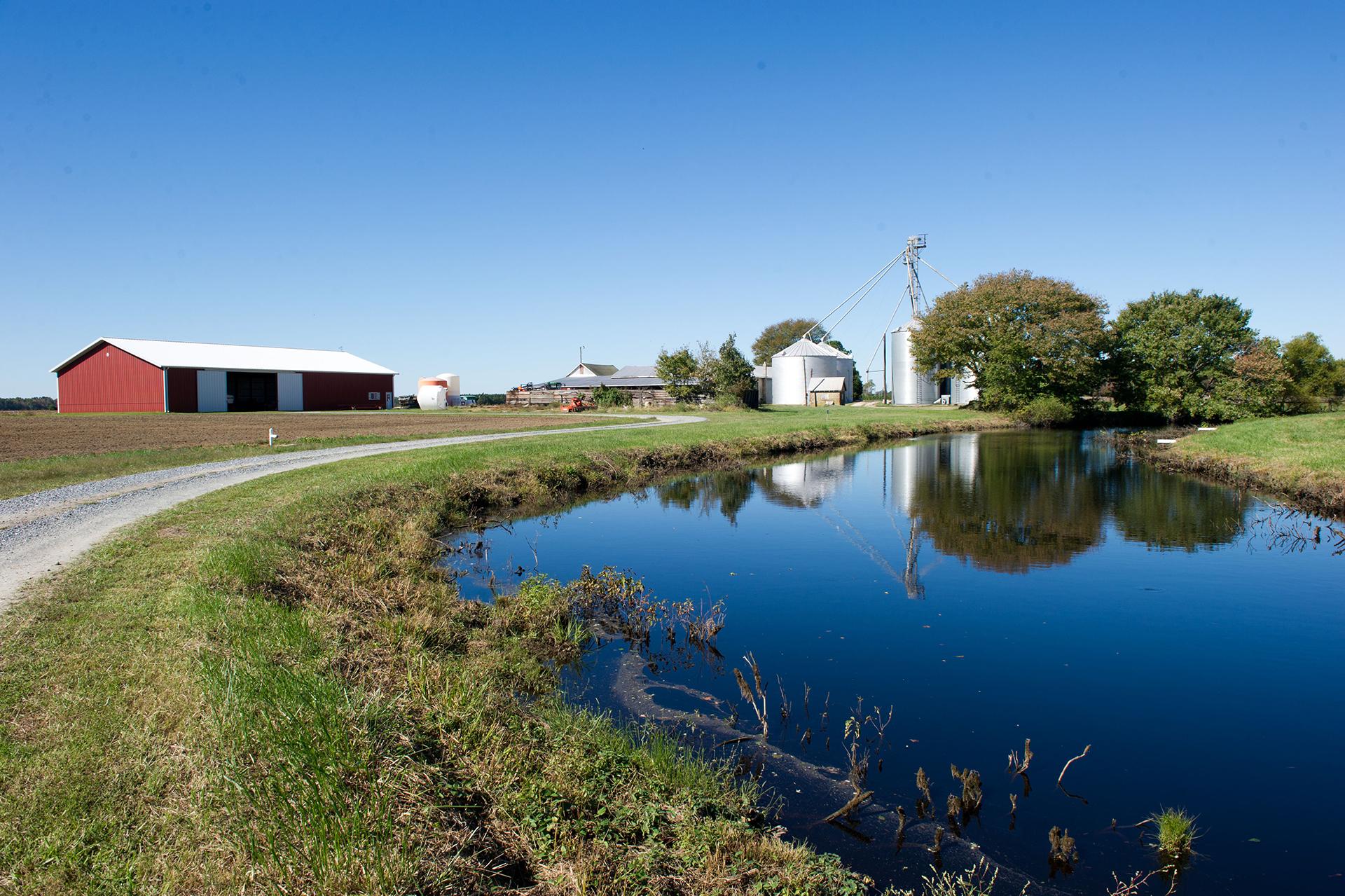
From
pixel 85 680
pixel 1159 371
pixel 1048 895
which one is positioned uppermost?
pixel 1159 371

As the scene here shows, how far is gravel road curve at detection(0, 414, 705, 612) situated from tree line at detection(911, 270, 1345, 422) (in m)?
44.5

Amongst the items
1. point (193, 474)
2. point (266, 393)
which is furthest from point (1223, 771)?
point (266, 393)

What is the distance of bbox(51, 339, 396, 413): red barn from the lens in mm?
53875

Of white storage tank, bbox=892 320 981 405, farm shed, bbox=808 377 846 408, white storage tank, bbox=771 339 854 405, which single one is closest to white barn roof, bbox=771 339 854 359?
white storage tank, bbox=771 339 854 405

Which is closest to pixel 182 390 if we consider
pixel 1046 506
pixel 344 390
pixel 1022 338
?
pixel 344 390

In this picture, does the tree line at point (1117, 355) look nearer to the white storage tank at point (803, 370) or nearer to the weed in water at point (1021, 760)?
the white storage tank at point (803, 370)

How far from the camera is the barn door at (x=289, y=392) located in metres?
60.9

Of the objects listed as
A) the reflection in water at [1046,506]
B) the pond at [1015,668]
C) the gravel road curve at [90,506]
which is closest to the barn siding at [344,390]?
the gravel road curve at [90,506]

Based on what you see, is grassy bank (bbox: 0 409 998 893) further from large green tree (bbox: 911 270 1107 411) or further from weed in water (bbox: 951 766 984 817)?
large green tree (bbox: 911 270 1107 411)

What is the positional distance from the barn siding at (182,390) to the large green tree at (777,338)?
75.0 m

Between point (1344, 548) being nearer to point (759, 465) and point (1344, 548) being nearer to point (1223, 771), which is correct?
point (1223, 771)

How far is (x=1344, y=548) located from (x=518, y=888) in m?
16.7

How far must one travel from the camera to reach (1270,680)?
8328 millimetres

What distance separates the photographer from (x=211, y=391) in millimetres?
56156
